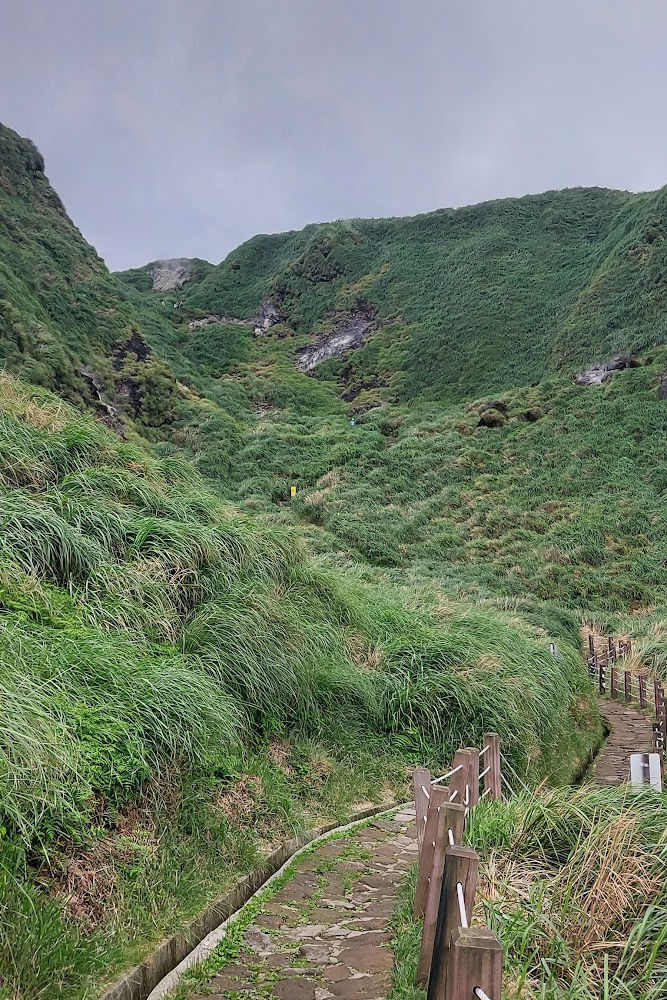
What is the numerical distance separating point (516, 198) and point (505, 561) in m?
46.3

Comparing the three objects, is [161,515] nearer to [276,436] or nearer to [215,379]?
[276,436]

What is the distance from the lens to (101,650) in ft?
15.7

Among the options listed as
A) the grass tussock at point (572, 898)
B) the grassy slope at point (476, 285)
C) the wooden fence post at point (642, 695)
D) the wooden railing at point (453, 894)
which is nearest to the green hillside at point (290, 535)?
the grassy slope at point (476, 285)

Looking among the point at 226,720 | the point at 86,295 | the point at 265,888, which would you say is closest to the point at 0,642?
the point at 226,720

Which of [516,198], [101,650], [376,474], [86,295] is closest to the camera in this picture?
[101,650]

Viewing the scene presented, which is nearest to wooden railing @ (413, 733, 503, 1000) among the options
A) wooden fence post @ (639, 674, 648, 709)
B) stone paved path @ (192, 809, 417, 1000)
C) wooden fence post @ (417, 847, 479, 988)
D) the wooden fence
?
wooden fence post @ (417, 847, 479, 988)

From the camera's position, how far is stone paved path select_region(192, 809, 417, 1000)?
→ 329 cm

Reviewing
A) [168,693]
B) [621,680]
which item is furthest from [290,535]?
[621,680]

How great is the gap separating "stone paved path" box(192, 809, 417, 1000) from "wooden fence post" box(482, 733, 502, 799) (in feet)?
2.39

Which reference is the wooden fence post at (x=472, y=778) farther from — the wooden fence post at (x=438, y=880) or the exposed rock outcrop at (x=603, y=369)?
the exposed rock outcrop at (x=603, y=369)

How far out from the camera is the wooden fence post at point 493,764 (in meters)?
5.42

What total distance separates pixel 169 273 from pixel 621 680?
62.4 metres

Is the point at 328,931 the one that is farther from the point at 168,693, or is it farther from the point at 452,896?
the point at 452,896

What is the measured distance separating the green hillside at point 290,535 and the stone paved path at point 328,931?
373mm
